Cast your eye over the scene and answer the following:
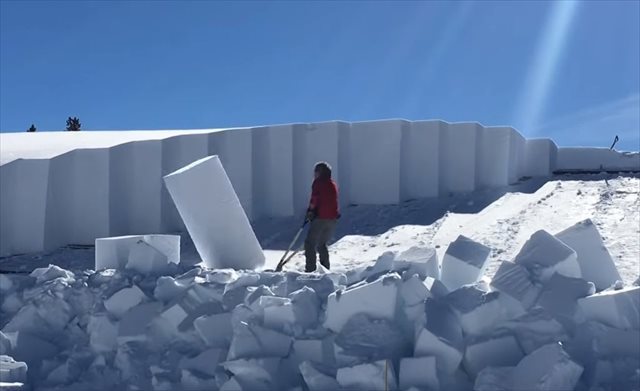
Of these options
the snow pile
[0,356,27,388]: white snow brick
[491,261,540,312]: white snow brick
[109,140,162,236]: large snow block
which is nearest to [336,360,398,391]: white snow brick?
the snow pile

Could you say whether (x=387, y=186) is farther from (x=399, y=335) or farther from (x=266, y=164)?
(x=399, y=335)

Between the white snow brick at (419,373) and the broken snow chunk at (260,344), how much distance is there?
2.26ft

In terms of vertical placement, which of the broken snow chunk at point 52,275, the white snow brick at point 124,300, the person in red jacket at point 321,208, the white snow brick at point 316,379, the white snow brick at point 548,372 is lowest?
the white snow brick at point 316,379

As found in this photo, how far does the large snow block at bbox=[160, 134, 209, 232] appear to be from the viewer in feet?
30.8

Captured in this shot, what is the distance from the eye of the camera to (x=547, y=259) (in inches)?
157

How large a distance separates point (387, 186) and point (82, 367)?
20.7 feet

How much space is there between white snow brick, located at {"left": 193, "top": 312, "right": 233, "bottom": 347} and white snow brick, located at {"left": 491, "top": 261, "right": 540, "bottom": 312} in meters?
1.55

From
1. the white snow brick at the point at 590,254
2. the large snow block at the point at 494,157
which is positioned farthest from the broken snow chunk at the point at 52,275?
the large snow block at the point at 494,157

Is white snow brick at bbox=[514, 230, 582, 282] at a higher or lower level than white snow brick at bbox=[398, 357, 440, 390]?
higher

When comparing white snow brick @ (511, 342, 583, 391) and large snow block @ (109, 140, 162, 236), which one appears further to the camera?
large snow block @ (109, 140, 162, 236)

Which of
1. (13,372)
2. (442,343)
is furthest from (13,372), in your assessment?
(442,343)

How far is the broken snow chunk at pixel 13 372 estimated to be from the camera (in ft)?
13.6

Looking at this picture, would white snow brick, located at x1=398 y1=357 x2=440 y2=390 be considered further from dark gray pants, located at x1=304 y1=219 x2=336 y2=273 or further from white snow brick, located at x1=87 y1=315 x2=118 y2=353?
dark gray pants, located at x1=304 y1=219 x2=336 y2=273

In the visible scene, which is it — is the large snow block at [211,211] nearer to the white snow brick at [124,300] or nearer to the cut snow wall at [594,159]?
the white snow brick at [124,300]
